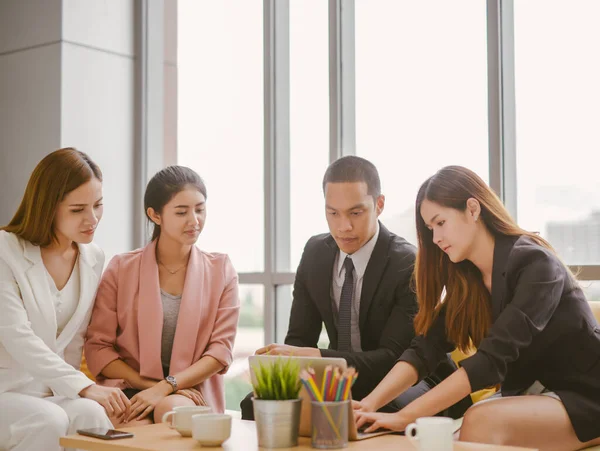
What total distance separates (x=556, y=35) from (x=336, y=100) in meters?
1.12

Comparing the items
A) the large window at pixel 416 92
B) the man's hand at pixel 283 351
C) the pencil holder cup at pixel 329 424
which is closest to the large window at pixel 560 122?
the large window at pixel 416 92

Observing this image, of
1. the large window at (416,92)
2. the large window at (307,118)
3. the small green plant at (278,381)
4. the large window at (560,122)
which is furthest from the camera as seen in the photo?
the large window at (307,118)

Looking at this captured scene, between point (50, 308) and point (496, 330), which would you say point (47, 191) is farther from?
point (496, 330)

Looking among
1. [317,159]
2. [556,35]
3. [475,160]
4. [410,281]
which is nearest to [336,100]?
[317,159]

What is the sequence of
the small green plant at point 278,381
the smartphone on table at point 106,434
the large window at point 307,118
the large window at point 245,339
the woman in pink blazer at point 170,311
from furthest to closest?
the large window at point 245,339
the large window at point 307,118
the woman in pink blazer at point 170,311
the smartphone on table at point 106,434
the small green plant at point 278,381

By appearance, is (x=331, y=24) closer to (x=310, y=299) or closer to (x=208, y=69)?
(x=208, y=69)

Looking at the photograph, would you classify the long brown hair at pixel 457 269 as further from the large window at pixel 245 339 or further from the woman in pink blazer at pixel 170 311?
the large window at pixel 245 339

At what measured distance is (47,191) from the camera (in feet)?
9.11

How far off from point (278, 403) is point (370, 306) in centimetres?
Result: 104

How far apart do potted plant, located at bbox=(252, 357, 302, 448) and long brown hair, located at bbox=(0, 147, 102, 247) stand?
1299 mm

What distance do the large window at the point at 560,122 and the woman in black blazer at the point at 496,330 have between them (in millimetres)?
1006

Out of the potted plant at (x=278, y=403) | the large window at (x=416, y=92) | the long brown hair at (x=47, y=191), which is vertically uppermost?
the large window at (x=416, y=92)

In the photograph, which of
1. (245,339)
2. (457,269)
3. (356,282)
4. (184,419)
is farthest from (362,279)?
(245,339)

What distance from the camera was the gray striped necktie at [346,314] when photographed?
2.78m
